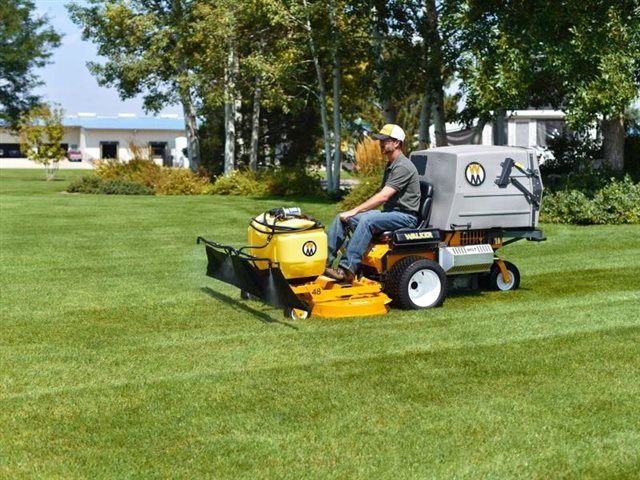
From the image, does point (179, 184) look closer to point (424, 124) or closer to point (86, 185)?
point (86, 185)

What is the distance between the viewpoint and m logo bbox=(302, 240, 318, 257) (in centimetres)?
849

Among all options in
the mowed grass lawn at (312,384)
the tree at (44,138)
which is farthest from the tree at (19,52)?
the mowed grass lawn at (312,384)

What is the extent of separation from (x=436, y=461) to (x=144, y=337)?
369cm

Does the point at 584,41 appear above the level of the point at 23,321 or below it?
above

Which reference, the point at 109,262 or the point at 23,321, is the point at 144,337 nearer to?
the point at 23,321

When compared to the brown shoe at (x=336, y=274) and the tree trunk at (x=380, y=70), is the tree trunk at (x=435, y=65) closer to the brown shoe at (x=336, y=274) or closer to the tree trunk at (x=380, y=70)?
the tree trunk at (x=380, y=70)

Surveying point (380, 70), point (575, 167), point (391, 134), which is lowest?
point (575, 167)

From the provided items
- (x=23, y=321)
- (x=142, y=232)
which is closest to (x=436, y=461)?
(x=23, y=321)

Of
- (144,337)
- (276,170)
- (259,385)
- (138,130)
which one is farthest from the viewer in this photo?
(138,130)

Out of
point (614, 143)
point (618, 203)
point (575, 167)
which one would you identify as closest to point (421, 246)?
point (618, 203)

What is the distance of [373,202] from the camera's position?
894 cm

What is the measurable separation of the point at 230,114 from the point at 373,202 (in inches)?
1002

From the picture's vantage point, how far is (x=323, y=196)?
2797 centimetres

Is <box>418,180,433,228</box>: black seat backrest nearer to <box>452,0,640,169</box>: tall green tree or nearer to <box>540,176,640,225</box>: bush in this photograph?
<box>452,0,640,169</box>: tall green tree
